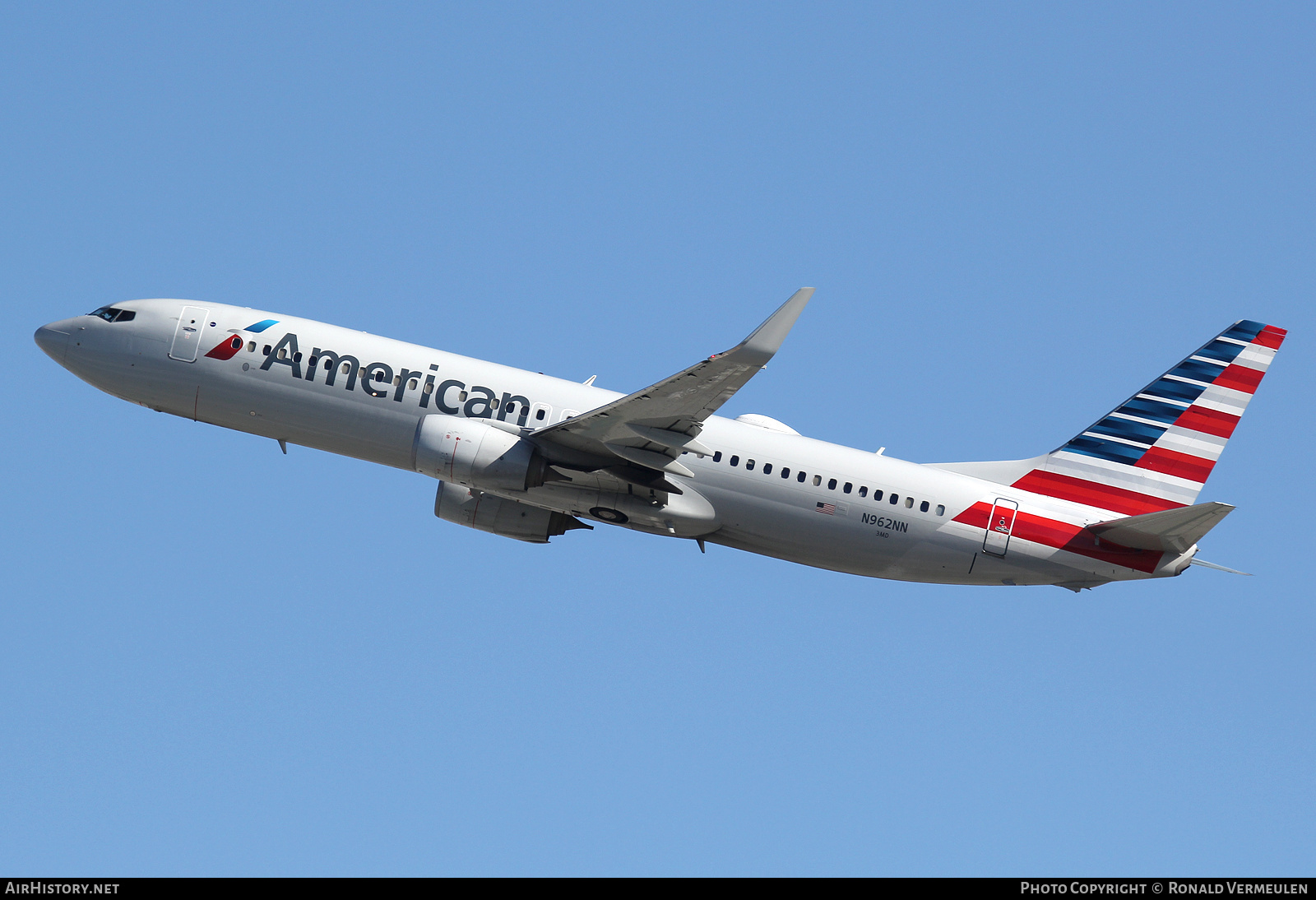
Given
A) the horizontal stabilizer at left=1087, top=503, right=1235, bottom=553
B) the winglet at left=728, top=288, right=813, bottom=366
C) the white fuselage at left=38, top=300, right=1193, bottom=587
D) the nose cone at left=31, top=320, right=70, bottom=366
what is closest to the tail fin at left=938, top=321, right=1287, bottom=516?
the white fuselage at left=38, top=300, right=1193, bottom=587

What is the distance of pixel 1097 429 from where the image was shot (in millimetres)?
37688

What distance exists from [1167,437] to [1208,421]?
1.45 metres

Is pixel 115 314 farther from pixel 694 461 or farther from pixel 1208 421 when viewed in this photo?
pixel 1208 421

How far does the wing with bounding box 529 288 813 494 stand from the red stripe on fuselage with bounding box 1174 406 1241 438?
15.5 m

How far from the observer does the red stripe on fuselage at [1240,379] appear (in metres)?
38.1

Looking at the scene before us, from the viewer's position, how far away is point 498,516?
36.2m

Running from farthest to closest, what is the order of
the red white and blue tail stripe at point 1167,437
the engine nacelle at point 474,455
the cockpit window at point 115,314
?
the red white and blue tail stripe at point 1167,437, the cockpit window at point 115,314, the engine nacelle at point 474,455

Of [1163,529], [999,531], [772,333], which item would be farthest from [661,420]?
[1163,529]

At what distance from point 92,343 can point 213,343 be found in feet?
13.0

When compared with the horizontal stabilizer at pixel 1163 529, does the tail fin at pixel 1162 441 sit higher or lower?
higher

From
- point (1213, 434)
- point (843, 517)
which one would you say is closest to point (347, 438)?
point (843, 517)

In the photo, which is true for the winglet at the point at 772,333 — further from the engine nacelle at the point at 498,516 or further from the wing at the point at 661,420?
the engine nacelle at the point at 498,516

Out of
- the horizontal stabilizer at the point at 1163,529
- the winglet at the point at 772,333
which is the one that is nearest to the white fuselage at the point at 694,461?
the horizontal stabilizer at the point at 1163,529

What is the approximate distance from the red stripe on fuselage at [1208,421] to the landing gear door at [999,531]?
7.30 metres
